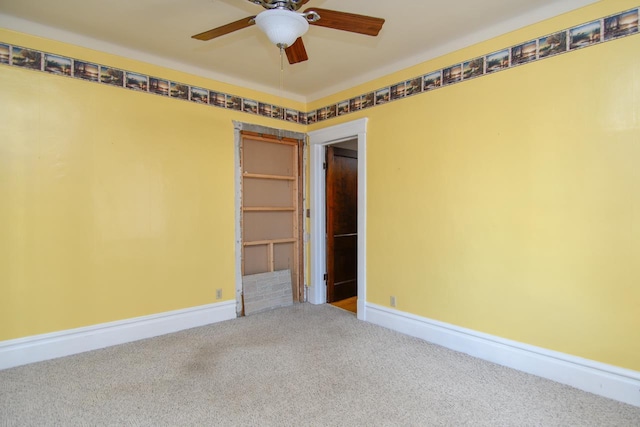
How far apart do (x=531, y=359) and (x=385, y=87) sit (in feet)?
9.12

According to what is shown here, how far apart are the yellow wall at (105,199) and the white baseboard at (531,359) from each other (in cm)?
209

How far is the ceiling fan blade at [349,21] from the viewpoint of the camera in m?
1.74

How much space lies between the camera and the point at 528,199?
2.46m

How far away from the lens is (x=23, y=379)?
2328 mm

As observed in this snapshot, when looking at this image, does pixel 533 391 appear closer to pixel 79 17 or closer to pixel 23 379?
pixel 23 379

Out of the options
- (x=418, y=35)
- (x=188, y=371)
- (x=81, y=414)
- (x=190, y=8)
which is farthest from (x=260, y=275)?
(x=418, y=35)

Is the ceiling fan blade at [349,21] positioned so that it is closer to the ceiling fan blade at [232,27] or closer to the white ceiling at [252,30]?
the ceiling fan blade at [232,27]

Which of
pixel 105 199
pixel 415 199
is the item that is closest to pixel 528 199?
pixel 415 199

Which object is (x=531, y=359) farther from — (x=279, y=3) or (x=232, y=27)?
(x=232, y=27)

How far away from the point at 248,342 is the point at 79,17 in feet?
9.96

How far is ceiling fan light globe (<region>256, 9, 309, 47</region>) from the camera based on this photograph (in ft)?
5.54

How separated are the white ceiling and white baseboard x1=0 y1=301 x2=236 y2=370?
2.49 m

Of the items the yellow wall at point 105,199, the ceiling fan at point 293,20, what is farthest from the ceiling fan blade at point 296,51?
the yellow wall at point 105,199

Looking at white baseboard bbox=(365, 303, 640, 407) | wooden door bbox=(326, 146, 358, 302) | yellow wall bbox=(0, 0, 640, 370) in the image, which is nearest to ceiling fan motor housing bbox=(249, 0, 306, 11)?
yellow wall bbox=(0, 0, 640, 370)
